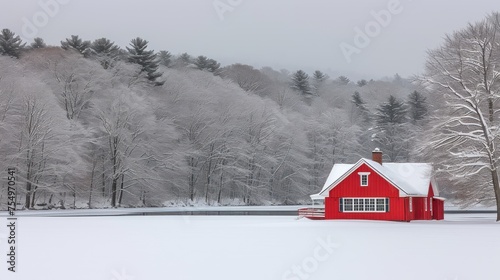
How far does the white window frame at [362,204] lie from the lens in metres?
52.5

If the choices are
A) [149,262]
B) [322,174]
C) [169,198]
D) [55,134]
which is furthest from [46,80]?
[149,262]


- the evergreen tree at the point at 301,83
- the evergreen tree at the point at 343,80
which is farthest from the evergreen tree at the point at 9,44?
the evergreen tree at the point at 343,80

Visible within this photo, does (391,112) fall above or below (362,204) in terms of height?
above

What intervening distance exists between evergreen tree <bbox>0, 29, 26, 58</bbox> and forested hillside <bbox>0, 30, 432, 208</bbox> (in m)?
0.18

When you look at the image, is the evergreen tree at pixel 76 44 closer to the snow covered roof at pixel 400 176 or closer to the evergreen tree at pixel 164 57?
the evergreen tree at pixel 164 57

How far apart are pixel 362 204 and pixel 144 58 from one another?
177ft

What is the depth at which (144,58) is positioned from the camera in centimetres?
9781

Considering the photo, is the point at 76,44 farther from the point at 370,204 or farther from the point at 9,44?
the point at 370,204

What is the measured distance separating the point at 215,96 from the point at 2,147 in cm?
3571

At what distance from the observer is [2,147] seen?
66.5 m

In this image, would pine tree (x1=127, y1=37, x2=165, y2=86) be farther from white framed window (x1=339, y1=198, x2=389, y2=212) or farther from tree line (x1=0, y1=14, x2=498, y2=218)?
white framed window (x1=339, y1=198, x2=389, y2=212)

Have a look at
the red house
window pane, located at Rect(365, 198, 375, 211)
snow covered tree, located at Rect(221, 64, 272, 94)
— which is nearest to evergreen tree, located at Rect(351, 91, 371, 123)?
snow covered tree, located at Rect(221, 64, 272, 94)

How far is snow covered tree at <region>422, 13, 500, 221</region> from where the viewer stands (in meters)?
45.1

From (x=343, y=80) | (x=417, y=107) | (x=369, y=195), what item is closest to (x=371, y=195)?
(x=369, y=195)
